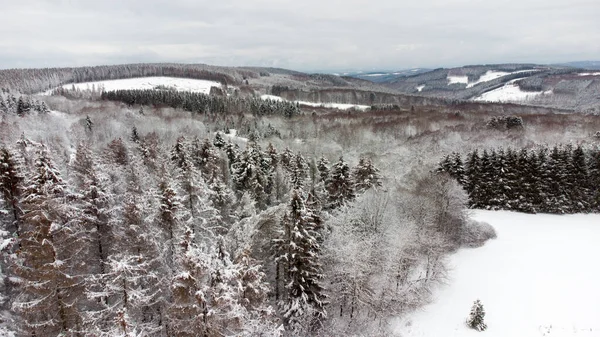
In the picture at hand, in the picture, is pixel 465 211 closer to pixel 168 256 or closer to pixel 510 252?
pixel 510 252

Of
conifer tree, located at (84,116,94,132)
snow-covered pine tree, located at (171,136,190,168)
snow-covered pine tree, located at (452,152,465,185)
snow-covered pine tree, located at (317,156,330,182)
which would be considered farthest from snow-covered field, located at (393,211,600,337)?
conifer tree, located at (84,116,94,132)

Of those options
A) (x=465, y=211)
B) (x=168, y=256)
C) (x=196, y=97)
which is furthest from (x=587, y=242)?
(x=196, y=97)

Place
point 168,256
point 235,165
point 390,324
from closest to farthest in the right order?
point 168,256
point 390,324
point 235,165

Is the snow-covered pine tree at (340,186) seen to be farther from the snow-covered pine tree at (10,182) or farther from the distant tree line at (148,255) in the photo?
the snow-covered pine tree at (10,182)

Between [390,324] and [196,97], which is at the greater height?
[196,97]

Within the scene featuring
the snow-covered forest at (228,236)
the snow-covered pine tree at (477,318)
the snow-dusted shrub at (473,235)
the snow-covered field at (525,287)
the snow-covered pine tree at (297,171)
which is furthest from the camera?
the snow-covered pine tree at (297,171)

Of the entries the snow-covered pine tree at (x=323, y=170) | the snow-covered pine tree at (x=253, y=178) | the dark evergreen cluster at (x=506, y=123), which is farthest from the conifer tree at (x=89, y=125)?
the dark evergreen cluster at (x=506, y=123)
